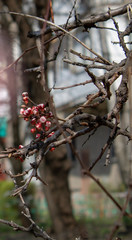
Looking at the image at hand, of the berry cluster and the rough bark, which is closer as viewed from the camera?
the berry cluster

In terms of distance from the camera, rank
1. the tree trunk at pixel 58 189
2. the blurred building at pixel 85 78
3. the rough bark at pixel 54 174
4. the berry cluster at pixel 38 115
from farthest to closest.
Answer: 1. the blurred building at pixel 85 78
2. the tree trunk at pixel 58 189
3. the rough bark at pixel 54 174
4. the berry cluster at pixel 38 115

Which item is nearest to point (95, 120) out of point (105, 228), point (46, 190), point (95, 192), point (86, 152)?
point (46, 190)

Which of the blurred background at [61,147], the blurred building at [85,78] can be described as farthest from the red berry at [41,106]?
the blurred building at [85,78]

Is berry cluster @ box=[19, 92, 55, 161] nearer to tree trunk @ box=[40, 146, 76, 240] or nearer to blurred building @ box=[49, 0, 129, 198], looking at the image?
tree trunk @ box=[40, 146, 76, 240]

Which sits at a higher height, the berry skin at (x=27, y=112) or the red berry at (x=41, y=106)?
the red berry at (x=41, y=106)

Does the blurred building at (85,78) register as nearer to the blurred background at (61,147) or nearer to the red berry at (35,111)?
the blurred background at (61,147)

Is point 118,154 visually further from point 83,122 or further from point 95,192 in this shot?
point 83,122

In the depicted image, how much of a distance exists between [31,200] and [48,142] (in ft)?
35.2

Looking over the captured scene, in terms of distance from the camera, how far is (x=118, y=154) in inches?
396

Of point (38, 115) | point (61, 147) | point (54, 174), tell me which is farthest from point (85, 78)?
point (38, 115)

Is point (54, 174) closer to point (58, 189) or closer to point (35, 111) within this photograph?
point (58, 189)

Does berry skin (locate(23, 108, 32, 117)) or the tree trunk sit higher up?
berry skin (locate(23, 108, 32, 117))

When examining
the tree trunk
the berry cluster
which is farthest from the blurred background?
the berry cluster

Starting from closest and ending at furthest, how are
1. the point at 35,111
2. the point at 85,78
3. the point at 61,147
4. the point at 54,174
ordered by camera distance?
the point at 35,111
the point at 61,147
the point at 54,174
the point at 85,78
